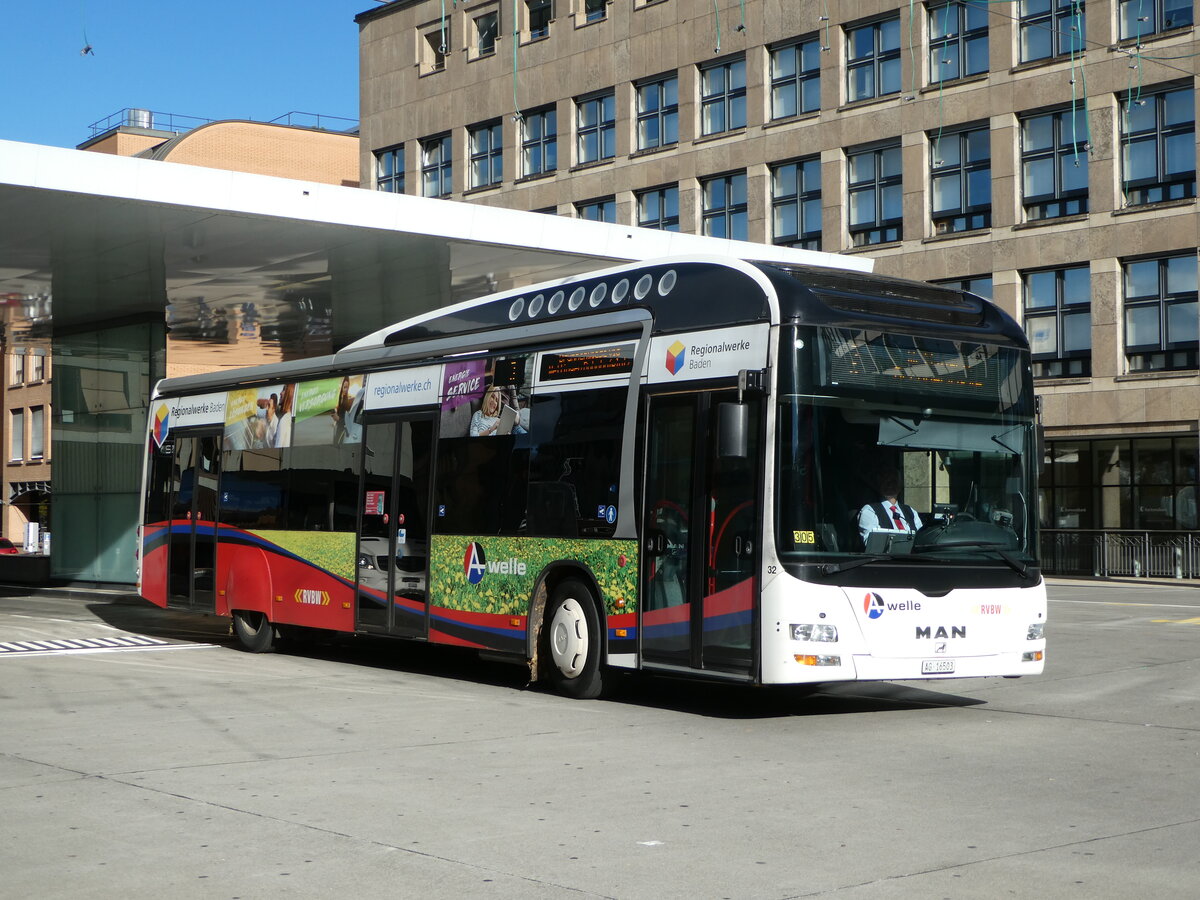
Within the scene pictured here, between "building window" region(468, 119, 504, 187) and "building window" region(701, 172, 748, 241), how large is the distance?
849cm

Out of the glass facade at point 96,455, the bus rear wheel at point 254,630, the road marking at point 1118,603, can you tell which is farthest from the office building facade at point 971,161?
the bus rear wheel at point 254,630

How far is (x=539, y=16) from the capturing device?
48.7 metres

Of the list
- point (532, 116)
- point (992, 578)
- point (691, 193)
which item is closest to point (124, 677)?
point (992, 578)

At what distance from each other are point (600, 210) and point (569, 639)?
35869 mm

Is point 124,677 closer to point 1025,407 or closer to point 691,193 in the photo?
point 1025,407

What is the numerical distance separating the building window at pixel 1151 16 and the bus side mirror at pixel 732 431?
29.1 meters

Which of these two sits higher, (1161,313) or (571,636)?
(1161,313)

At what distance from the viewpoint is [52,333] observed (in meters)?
33.4

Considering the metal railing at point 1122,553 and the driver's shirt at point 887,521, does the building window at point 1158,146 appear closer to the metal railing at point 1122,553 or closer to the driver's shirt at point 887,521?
the metal railing at point 1122,553

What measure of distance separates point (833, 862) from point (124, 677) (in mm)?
9513

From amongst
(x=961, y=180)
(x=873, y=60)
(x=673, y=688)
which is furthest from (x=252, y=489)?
(x=873, y=60)

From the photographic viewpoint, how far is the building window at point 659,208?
45312 millimetres

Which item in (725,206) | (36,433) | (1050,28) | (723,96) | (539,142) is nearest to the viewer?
(1050,28)

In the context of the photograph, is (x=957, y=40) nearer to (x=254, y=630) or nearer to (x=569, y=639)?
(x=254, y=630)
